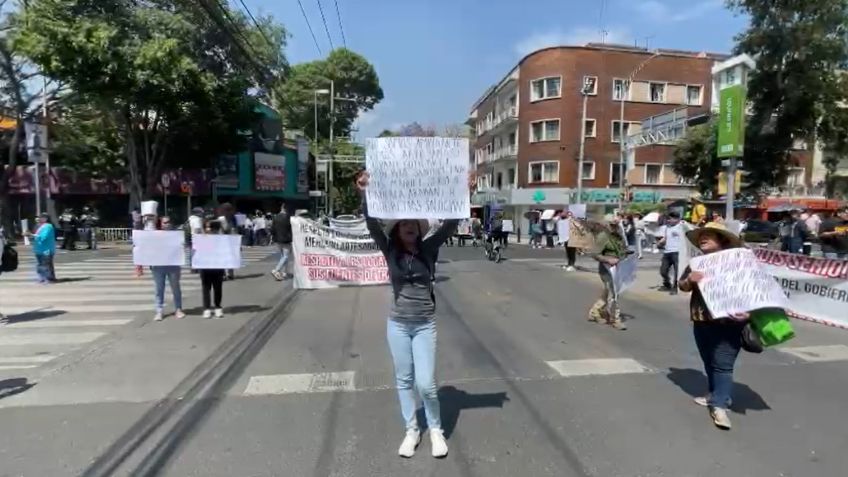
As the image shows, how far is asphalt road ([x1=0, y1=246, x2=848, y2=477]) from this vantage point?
3.81 meters

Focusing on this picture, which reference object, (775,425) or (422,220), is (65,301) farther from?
(775,425)

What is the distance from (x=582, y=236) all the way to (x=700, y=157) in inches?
919

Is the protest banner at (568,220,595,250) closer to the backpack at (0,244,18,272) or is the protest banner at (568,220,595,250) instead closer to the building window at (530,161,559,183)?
the backpack at (0,244,18,272)

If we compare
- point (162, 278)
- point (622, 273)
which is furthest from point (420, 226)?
point (162, 278)

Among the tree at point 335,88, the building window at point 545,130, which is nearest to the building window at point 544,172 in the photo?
the building window at point 545,130

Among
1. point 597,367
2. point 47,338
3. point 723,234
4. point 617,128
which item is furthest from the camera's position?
point 617,128

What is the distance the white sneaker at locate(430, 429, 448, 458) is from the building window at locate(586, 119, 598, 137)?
127 feet

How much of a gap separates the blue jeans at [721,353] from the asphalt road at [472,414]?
232 mm

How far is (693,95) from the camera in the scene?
136 ft

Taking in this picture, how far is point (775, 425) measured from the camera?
445cm

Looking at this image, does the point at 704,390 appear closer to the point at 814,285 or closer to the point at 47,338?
the point at 814,285

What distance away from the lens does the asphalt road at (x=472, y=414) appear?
3.81 meters

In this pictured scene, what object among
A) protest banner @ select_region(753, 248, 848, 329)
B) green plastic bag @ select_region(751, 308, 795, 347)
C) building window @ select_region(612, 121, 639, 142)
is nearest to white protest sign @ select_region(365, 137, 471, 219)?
green plastic bag @ select_region(751, 308, 795, 347)

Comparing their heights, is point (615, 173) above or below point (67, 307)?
above
